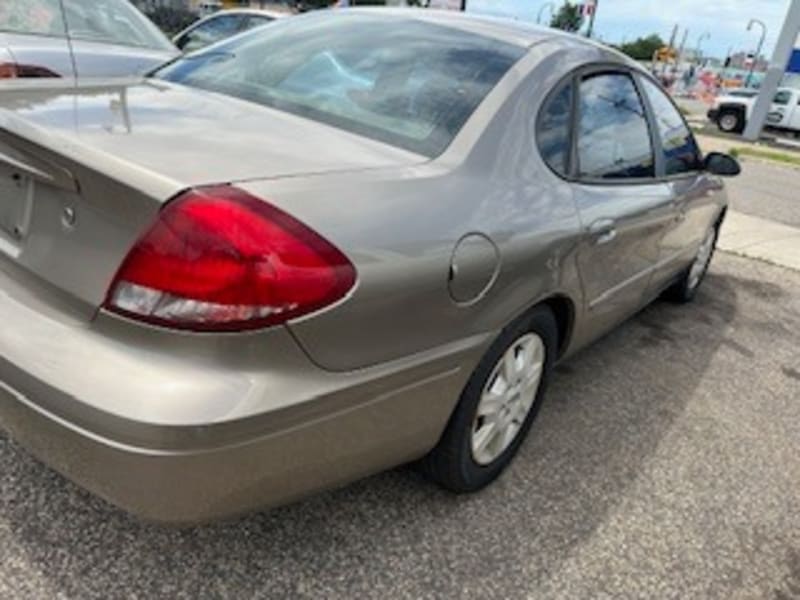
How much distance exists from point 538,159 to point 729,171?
237cm

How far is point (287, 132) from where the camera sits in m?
2.14

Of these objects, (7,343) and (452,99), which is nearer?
(7,343)

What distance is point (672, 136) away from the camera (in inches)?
155

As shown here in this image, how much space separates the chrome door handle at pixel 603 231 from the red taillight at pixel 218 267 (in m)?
1.43

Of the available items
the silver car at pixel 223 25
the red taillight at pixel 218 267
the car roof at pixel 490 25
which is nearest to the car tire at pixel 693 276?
the car roof at pixel 490 25

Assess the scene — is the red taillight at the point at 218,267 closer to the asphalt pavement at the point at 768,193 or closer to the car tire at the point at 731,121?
the asphalt pavement at the point at 768,193

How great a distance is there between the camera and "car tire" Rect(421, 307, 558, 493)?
2.33 m

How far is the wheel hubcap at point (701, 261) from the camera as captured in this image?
503 cm

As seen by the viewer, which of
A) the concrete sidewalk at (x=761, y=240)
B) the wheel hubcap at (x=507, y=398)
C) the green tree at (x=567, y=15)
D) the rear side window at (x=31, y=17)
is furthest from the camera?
the green tree at (x=567, y=15)

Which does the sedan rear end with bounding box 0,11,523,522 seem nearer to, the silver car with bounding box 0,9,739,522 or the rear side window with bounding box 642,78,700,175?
the silver car with bounding box 0,9,739,522

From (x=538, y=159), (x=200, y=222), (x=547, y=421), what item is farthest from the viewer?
(x=547, y=421)

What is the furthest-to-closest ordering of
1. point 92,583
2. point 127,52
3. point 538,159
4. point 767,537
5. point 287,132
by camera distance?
point 127,52 < point 767,537 < point 538,159 < point 287,132 < point 92,583

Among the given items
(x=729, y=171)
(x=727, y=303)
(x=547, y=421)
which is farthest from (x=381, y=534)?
(x=727, y=303)

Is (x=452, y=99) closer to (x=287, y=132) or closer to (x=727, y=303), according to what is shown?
(x=287, y=132)
